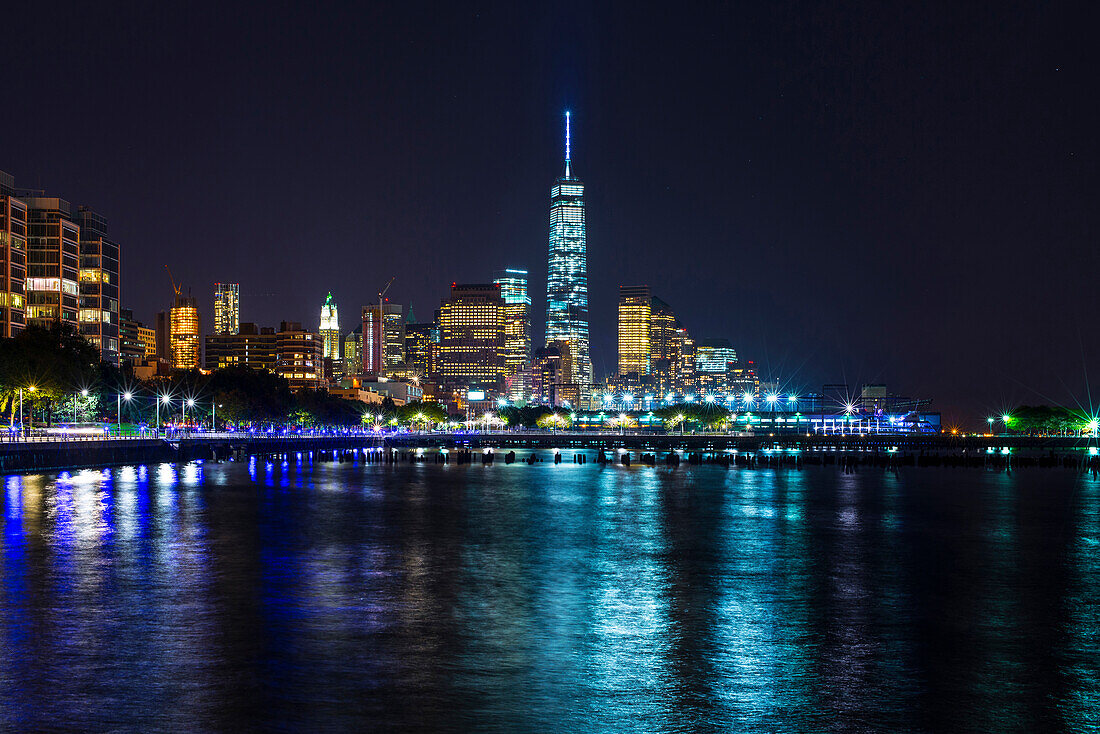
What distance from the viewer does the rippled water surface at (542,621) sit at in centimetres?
2173

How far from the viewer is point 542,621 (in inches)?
1258

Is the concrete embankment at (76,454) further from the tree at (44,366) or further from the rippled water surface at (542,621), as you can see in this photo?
the rippled water surface at (542,621)

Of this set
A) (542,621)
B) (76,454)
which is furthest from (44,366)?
(542,621)

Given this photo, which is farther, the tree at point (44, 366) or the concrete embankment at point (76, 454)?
the tree at point (44, 366)

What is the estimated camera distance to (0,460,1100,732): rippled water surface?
71.3 ft

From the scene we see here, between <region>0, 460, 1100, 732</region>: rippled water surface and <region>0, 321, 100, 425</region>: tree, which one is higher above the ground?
<region>0, 321, 100, 425</region>: tree

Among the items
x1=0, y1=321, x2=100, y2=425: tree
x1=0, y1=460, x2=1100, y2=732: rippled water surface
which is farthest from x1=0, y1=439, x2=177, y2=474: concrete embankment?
x1=0, y1=460, x2=1100, y2=732: rippled water surface

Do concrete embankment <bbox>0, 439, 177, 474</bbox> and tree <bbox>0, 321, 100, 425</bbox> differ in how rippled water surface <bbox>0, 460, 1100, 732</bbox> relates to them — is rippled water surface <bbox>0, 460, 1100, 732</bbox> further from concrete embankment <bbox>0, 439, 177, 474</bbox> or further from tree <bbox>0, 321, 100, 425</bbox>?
tree <bbox>0, 321, 100, 425</bbox>

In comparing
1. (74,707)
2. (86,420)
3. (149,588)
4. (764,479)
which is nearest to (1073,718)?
(74,707)

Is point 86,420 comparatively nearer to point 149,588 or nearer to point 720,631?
point 149,588

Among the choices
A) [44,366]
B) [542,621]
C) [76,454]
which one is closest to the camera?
[542,621]

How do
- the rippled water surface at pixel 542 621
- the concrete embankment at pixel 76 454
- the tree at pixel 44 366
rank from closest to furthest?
the rippled water surface at pixel 542 621
the concrete embankment at pixel 76 454
the tree at pixel 44 366

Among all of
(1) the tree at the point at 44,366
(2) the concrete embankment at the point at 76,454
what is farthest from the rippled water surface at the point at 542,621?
(1) the tree at the point at 44,366

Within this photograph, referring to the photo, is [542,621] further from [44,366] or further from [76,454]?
[44,366]
